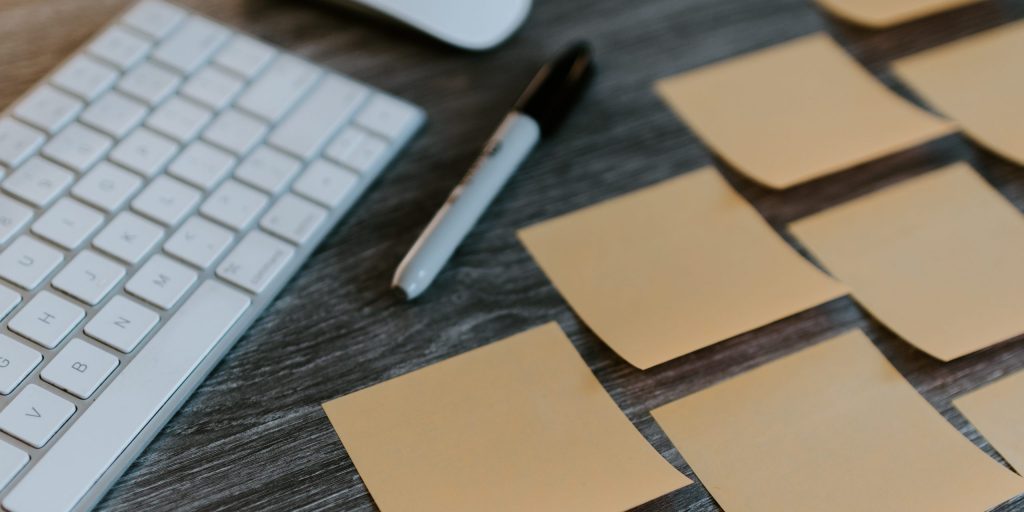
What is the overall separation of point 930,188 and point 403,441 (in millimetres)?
339

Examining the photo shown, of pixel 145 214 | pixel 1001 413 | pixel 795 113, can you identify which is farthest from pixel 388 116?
pixel 1001 413

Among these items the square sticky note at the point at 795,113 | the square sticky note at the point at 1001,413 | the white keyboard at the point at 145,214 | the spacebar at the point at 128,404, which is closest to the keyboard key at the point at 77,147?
the white keyboard at the point at 145,214

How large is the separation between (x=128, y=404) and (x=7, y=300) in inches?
3.2

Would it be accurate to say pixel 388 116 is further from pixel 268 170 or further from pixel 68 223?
pixel 68 223

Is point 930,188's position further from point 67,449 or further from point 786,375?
point 67,449

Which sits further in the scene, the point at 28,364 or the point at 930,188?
the point at 930,188

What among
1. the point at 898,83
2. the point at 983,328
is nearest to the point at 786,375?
the point at 983,328

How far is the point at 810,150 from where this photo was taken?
547mm

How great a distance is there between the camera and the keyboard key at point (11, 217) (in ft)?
1.45

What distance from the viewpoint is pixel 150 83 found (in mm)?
523

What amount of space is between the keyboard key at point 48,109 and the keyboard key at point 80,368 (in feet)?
0.48

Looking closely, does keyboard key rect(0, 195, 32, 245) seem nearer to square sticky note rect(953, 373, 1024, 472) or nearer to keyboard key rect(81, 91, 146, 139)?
keyboard key rect(81, 91, 146, 139)

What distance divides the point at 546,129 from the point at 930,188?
23 centimetres

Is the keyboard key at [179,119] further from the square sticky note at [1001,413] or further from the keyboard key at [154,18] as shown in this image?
the square sticky note at [1001,413]
